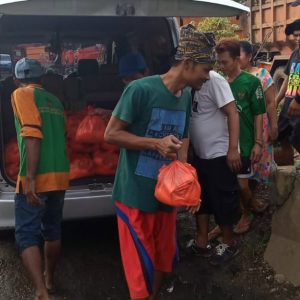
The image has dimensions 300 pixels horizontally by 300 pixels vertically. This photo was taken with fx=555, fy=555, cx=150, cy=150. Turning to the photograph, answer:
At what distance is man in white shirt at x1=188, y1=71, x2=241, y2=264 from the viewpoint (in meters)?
3.74

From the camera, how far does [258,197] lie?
16.5 feet

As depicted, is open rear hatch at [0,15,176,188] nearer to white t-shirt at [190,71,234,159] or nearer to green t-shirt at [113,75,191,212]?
white t-shirt at [190,71,234,159]

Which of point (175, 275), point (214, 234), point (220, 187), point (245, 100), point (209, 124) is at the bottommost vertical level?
point (175, 275)

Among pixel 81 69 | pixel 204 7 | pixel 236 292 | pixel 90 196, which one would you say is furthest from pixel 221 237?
pixel 81 69

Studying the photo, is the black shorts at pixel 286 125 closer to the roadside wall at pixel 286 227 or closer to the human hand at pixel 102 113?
the roadside wall at pixel 286 227

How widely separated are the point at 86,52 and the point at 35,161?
268 centimetres

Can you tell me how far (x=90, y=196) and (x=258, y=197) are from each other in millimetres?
1721

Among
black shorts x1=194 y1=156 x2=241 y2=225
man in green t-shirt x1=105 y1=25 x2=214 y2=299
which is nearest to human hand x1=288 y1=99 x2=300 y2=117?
black shorts x1=194 y1=156 x2=241 y2=225

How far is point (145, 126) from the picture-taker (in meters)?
2.97

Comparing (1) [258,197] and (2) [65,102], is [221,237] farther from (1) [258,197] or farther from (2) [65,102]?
(2) [65,102]

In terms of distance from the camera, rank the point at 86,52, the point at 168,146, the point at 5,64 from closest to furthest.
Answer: the point at 168,146 → the point at 5,64 → the point at 86,52

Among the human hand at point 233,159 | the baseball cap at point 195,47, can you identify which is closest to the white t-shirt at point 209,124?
the human hand at point 233,159

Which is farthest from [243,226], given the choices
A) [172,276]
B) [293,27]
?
[293,27]

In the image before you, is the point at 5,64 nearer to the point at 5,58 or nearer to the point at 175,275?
the point at 5,58
